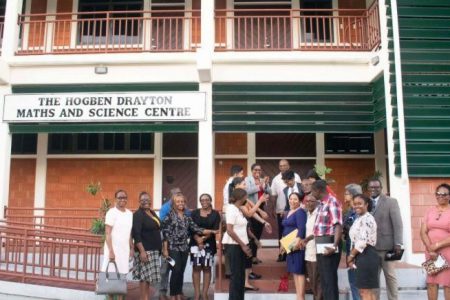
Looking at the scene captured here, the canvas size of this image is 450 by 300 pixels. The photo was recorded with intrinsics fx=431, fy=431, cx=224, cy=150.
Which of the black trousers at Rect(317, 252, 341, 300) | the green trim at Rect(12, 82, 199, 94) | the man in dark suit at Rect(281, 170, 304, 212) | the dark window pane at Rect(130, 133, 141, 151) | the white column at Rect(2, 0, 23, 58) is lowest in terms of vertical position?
the black trousers at Rect(317, 252, 341, 300)

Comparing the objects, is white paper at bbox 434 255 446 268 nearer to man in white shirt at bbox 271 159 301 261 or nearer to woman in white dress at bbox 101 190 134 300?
man in white shirt at bbox 271 159 301 261

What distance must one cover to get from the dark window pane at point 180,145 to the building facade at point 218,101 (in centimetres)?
3

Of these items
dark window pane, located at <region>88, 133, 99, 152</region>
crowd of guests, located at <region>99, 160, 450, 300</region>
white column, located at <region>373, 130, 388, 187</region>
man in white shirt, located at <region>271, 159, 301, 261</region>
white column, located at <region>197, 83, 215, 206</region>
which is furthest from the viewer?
dark window pane, located at <region>88, 133, 99, 152</region>

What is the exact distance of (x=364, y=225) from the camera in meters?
4.80

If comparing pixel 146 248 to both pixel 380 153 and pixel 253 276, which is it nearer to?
pixel 253 276

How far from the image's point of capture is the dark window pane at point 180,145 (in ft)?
34.6

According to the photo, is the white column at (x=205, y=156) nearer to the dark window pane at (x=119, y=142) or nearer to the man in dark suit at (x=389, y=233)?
the dark window pane at (x=119, y=142)

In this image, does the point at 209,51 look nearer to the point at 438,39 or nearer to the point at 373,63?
the point at 373,63

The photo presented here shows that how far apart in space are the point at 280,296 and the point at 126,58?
5573mm

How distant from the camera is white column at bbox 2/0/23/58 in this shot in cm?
900

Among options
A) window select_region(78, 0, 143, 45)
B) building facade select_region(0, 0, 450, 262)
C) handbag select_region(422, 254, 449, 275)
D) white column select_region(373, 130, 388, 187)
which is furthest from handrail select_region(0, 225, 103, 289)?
white column select_region(373, 130, 388, 187)

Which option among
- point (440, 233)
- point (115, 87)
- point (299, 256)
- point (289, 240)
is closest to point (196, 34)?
point (115, 87)

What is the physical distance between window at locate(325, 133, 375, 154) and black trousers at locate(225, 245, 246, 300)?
17.7 ft

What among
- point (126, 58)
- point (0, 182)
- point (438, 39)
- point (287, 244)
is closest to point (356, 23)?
point (438, 39)
